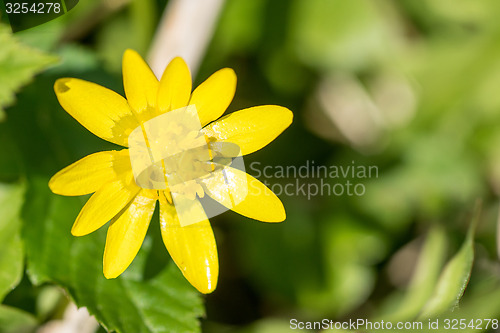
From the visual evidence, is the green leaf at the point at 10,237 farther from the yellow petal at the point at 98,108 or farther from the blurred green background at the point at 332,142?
the yellow petal at the point at 98,108

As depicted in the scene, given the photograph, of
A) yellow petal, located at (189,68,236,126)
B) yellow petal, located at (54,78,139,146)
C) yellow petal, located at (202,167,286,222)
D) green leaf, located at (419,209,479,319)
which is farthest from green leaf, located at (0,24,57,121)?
green leaf, located at (419,209,479,319)

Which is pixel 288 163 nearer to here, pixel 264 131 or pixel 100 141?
pixel 100 141

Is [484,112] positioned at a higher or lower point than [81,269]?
higher

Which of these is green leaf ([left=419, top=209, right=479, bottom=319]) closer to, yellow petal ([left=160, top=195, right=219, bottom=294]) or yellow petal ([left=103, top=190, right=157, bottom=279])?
yellow petal ([left=160, top=195, right=219, bottom=294])

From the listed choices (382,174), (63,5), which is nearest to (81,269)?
(63,5)

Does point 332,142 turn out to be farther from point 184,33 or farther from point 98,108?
point 98,108

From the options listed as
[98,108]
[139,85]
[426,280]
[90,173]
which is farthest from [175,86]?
[426,280]

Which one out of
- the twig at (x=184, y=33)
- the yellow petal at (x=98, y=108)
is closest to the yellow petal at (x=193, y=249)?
the yellow petal at (x=98, y=108)
